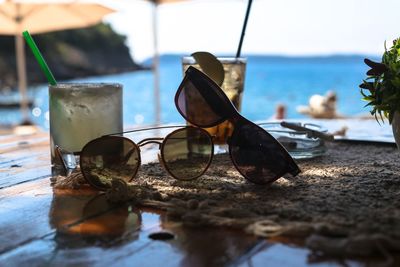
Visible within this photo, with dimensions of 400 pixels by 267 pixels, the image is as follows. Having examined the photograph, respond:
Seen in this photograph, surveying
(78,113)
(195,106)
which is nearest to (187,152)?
(195,106)

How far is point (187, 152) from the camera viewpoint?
629mm

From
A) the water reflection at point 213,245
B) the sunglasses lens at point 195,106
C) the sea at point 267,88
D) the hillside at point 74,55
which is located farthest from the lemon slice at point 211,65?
the hillside at point 74,55

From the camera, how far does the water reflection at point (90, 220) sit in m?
0.43

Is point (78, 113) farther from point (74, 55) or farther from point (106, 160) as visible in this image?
point (74, 55)

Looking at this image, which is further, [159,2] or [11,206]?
[159,2]

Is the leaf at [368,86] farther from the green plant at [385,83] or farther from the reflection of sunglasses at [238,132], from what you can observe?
the reflection of sunglasses at [238,132]

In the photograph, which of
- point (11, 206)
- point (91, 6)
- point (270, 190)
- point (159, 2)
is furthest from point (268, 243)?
point (91, 6)

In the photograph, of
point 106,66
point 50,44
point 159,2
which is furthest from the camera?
point 106,66

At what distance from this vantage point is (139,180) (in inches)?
24.6

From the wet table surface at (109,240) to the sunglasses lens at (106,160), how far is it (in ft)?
0.06

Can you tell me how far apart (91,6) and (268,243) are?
354cm

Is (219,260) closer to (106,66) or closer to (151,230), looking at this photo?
(151,230)

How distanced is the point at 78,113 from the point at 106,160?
0.12 meters

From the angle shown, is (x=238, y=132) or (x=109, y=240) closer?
(x=109, y=240)
